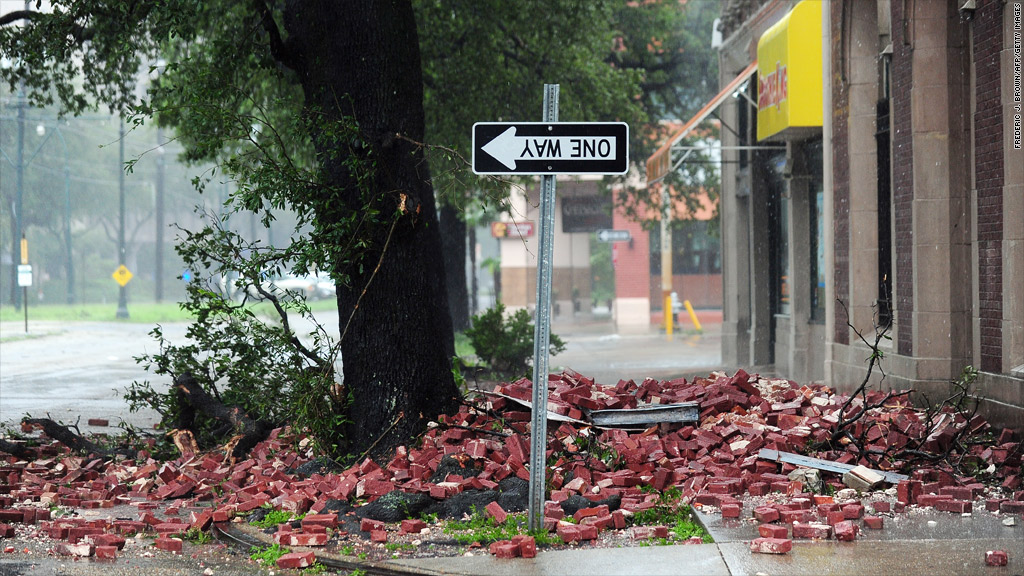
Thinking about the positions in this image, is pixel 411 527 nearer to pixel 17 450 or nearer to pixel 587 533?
pixel 587 533

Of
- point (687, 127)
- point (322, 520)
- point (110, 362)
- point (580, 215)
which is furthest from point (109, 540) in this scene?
point (580, 215)

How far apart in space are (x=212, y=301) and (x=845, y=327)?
7.49m

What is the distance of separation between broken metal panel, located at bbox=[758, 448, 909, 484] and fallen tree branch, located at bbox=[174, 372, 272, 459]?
4.52m

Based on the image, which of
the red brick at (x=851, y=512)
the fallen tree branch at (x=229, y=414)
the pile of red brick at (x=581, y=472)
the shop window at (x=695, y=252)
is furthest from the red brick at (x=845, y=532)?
the shop window at (x=695, y=252)

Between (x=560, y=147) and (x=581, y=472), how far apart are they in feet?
8.41

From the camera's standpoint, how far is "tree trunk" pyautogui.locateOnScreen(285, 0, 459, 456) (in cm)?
866

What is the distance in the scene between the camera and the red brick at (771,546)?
583 centimetres

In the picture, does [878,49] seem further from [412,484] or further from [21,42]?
[21,42]

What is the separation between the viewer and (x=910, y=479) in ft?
24.6

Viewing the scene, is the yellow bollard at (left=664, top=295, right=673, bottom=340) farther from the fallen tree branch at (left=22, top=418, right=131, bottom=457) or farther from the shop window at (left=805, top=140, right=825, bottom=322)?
the fallen tree branch at (left=22, top=418, right=131, bottom=457)

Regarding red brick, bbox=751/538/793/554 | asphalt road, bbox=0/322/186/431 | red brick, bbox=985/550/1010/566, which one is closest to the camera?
red brick, bbox=985/550/1010/566

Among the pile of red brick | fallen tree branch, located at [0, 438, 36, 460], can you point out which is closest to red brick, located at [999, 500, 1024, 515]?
the pile of red brick

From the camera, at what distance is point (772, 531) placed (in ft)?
19.9

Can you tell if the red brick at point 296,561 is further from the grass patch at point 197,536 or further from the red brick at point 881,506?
the red brick at point 881,506
